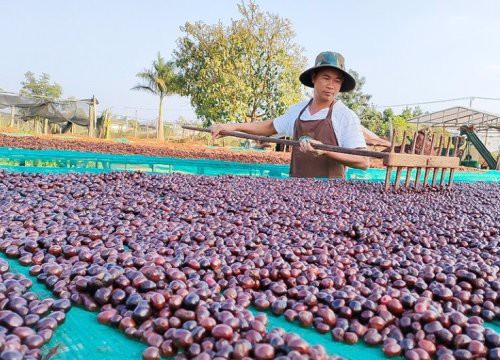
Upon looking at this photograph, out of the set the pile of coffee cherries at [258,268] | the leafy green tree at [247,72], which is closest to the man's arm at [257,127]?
the pile of coffee cherries at [258,268]

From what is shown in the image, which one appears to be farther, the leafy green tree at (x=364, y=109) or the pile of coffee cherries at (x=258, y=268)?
the leafy green tree at (x=364, y=109)

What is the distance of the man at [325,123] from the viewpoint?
4418 mm

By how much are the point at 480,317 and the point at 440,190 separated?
130 inches

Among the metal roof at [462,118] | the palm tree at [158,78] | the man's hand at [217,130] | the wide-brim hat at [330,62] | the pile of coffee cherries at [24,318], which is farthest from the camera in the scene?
the palm tree at [158,78]

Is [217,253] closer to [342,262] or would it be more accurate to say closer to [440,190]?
[342,262]

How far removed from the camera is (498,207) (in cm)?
346

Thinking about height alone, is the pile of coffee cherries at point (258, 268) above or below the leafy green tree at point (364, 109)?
below

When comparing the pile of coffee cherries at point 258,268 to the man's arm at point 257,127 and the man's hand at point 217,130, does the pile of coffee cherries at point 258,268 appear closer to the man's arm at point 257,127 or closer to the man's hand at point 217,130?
the man's hand at point 217,130

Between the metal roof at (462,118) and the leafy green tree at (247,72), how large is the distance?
342 inches

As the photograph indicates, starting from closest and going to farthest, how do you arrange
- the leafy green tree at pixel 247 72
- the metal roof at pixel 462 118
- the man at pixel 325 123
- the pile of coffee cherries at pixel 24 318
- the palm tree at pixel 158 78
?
the pile of coffee cherries at pixel 24 318 < the man at pixel 325 123 < the leafy green tree at pixel 247 72 < the metal roof at pixel 462 118 < the palm tree at pixel 158 78

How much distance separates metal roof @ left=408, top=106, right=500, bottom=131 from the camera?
1962 centimetres

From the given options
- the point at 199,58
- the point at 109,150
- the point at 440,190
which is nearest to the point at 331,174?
the point at 440,190

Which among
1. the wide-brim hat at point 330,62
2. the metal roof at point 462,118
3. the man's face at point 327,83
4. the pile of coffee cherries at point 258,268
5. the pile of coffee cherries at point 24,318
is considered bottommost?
the pile of coffee cherries at point 24,318

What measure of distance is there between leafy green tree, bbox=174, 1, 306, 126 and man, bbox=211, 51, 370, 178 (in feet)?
33.2
